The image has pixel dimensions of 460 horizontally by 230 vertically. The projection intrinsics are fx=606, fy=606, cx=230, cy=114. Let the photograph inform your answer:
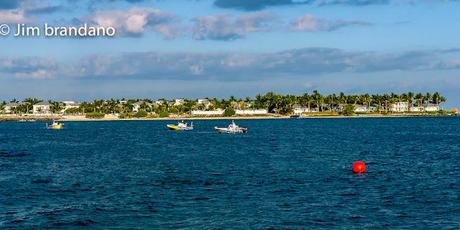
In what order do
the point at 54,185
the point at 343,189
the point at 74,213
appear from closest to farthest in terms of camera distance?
the point at 74,213 < the point at 343,189 < the point at 54,185

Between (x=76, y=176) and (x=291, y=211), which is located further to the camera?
(x=76, y=176)

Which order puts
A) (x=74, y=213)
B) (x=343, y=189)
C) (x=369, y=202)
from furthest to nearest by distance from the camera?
1. (x=343, y=189)
2. (x=369, y=202)
3. (x=74, y=213)

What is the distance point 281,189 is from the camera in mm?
51281

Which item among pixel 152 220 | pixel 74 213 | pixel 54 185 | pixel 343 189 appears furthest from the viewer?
pixel 54 185

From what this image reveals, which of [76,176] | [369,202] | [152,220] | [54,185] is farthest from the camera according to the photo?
[76,176]

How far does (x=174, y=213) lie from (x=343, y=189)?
17051 mm

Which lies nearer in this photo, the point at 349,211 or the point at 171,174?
the point at 349,211

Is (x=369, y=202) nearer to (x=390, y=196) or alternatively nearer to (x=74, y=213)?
(x=390, y=196)

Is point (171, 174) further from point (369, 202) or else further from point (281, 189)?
point (369, 202)

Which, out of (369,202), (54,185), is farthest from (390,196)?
(54,185)

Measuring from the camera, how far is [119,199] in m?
46.4

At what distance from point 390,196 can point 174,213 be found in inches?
691

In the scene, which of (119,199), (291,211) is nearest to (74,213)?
(119,199)

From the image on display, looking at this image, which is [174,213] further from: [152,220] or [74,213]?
[74,213]
